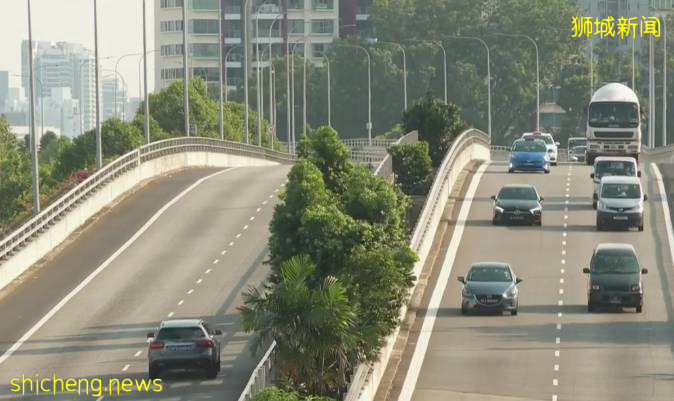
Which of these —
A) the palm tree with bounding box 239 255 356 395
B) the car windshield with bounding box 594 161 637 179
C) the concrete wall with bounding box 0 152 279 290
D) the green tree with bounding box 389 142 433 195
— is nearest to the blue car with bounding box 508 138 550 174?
the green tree with bounding box 389 142 433 195

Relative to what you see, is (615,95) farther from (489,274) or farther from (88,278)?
(88,278)

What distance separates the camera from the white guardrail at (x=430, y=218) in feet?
129

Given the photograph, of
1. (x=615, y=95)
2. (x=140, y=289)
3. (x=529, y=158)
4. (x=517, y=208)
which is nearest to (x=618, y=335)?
(x=140, y=289)

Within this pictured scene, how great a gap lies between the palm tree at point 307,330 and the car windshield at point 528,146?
48.4 metres

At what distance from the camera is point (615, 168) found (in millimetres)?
74312

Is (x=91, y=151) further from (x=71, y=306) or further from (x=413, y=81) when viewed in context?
(x=413, y=81)

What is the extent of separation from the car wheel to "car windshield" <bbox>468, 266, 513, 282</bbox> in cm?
1253

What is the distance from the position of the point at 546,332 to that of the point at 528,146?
38.9 metres

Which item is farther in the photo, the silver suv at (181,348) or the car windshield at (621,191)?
the car windshield at (621,191)

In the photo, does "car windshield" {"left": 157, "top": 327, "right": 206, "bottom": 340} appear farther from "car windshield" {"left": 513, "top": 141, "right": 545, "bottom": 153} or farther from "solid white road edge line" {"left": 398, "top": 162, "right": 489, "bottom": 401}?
"car windshield" {"left": 513, "top": 141, "right": 545, "bottom": 153}

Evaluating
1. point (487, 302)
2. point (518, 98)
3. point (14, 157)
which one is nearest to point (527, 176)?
point (487, 302)

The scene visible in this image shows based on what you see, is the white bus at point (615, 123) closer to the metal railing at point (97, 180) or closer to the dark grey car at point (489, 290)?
the metal railing at point (97, 180)

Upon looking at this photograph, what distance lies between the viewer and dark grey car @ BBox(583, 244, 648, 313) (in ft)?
171

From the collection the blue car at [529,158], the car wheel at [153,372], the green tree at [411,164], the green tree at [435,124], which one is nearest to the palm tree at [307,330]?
the car wheel at [153,372]
